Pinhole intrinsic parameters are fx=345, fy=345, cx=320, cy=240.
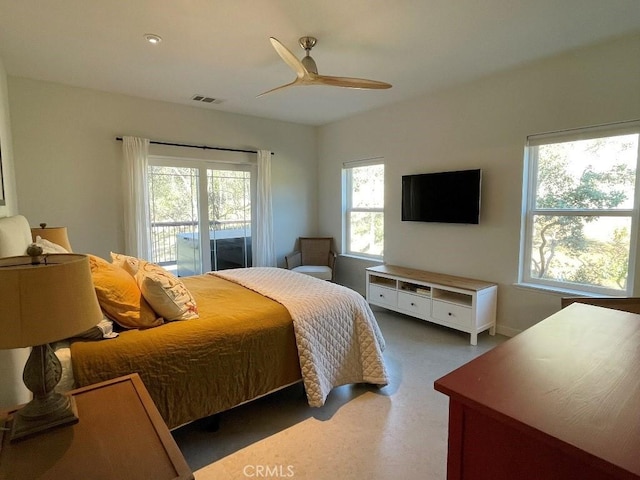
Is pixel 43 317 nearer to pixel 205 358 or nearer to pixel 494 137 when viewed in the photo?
pixel 205 358

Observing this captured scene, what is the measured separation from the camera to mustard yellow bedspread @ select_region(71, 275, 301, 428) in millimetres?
1669

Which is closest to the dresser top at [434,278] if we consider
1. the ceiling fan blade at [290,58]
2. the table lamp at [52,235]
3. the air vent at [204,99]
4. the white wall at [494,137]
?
the white wall at [494,137]

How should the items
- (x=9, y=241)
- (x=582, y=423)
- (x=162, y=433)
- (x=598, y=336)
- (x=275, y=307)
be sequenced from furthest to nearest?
(x=275, y=307)
(x=9, y=241)
(x=598, y=336)
(x=162, y=433)
(x=582, y=423)

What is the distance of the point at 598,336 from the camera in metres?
1.28

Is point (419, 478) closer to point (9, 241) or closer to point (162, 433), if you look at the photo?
point (162, 433)

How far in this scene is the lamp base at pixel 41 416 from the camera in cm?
105

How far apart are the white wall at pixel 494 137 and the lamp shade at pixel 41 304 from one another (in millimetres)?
3473

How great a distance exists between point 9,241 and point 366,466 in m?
1.98

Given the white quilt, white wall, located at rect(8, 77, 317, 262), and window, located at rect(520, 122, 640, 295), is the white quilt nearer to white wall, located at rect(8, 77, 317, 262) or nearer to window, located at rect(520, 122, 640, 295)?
window, located at rect(520, 122, 640, 295)

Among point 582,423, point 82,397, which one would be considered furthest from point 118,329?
point 582,423

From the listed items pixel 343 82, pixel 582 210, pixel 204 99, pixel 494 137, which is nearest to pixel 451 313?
pixel 582 210

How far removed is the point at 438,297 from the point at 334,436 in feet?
6.60

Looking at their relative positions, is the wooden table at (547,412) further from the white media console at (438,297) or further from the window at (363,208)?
the window at (363,208)

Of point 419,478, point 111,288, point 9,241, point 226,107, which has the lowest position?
point 419,478
